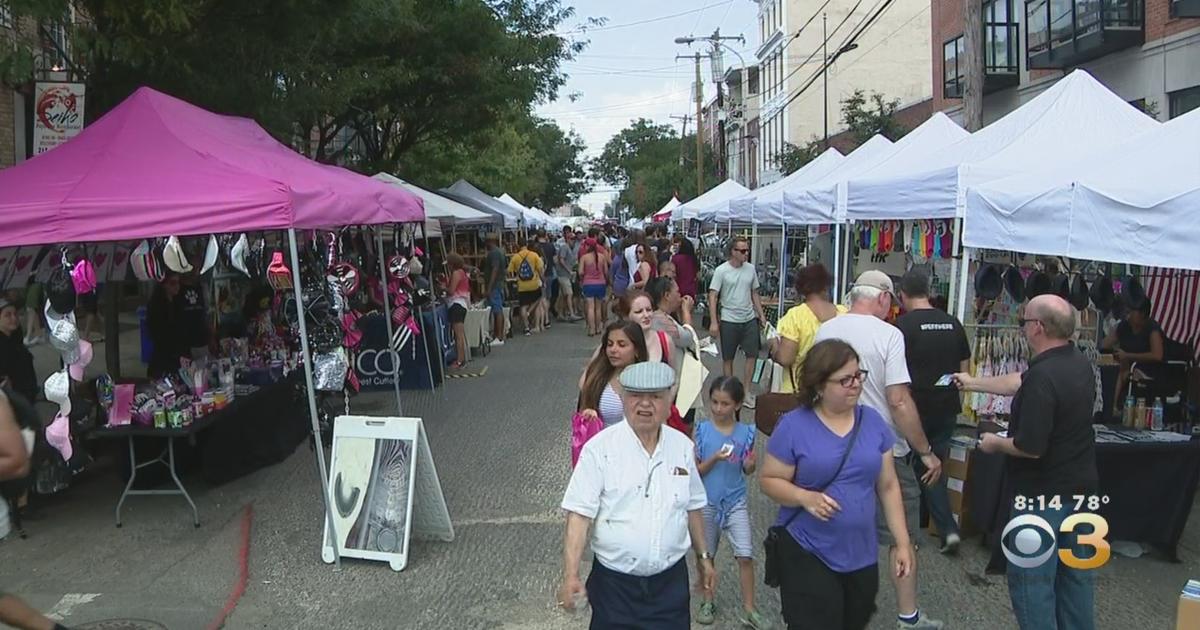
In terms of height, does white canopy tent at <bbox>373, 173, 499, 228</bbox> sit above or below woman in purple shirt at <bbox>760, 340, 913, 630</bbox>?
above

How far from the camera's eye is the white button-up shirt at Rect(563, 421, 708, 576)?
3480mm

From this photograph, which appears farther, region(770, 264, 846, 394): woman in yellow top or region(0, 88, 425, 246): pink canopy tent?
region(770, 264, 846, 394): woman in yellow top

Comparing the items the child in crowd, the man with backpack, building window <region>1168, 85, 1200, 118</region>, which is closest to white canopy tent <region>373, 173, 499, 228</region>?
the man with backpack

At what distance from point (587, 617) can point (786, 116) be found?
53933 millimetres

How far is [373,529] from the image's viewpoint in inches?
239

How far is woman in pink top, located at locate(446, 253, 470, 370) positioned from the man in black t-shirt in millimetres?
8846

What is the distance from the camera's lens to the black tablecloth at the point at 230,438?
23.5 feet

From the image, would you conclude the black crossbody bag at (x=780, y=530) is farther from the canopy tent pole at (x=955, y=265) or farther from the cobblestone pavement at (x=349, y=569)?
the canopy tent pole at (x=955, y=265)

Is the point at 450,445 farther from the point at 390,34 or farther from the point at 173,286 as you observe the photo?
the point at 390,34

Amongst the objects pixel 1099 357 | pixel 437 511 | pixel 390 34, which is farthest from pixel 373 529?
pixel 390 34

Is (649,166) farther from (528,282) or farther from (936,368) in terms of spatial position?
(936,368)

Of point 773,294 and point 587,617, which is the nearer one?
point 587,617

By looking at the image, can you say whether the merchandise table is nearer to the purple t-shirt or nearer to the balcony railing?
the purple t-shirt

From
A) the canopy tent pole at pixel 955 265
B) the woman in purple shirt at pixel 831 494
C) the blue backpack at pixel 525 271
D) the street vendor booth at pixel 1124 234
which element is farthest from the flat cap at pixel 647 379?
the blue backpack at pixel 525 271
